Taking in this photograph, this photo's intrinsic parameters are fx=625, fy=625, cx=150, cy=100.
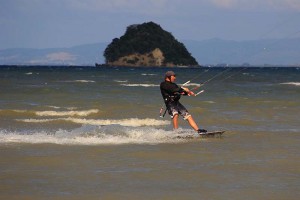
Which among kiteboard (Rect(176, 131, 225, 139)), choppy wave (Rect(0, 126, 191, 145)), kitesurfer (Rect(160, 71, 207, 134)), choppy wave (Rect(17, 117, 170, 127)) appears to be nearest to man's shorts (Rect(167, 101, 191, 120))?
kitesurfer (Rect(160, 71, 207, 134))

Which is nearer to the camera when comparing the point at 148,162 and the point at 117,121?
the point at 148,162

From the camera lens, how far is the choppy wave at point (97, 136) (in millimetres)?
13000

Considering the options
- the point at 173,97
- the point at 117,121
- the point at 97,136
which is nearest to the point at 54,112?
the point at 117,121

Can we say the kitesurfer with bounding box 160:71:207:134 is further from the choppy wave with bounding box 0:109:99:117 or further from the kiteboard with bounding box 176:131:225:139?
the choppy wave with bounding box 0:109:99:117

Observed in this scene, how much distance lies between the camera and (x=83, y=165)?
33.2 ft

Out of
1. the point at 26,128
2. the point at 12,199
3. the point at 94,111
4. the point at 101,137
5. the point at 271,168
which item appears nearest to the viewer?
the point at 12,199

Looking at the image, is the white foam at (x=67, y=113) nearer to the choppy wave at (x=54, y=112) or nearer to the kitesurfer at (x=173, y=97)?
the choppy wave at (x=54, y=112)

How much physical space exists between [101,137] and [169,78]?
2149 mm

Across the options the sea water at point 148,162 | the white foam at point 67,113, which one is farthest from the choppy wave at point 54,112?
the sea water at point 148,162

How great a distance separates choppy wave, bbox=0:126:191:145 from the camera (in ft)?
42.7

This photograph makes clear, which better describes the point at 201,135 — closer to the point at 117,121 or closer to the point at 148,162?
the point at 148,162

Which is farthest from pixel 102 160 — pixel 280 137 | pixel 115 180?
pixel 280 137

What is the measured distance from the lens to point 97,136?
13.6m

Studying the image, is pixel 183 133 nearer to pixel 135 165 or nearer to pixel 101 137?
pixel 101 137
